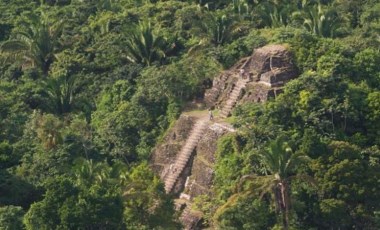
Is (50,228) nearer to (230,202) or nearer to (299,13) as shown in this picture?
(230,202)

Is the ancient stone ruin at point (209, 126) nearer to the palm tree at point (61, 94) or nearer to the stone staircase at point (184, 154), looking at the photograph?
the stone staircase at point (184, 154)

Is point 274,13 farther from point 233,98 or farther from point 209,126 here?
point 209,126

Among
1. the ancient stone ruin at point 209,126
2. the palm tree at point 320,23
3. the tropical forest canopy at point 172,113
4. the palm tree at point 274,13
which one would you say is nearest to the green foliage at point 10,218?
the tropical forest canopy at point 172,113

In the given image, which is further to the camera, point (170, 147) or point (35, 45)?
point (35, 45)

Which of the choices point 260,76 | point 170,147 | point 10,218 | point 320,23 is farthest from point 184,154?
point 320,23

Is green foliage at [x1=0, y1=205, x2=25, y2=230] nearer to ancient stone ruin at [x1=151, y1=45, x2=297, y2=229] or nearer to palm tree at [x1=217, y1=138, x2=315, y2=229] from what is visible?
ancient stone ruin at [x1=151, y1=45, x2=297, y2=229]

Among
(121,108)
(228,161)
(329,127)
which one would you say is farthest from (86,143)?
(329,127)
